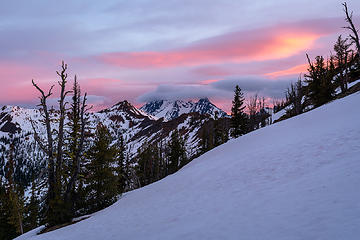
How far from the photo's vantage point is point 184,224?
7391 mm

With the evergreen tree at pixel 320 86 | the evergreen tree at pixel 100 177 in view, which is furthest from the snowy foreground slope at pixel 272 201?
the evergreen tree at pixel 320 86

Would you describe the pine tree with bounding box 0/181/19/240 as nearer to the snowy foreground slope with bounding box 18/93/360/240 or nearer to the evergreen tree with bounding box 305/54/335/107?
the snowy foreground slope with bounding box 18/93/360/240

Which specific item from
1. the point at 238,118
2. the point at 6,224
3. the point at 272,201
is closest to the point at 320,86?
the point at 238,118

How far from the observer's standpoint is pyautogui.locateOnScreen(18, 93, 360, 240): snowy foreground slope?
16.3ft

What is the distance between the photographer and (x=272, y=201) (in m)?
6.86

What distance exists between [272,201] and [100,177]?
1727 centimetres

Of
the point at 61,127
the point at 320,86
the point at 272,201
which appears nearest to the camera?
the point at 272,201

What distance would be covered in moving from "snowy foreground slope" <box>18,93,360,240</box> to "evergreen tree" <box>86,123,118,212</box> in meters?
8.76

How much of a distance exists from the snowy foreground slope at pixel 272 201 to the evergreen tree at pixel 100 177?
28.7ft

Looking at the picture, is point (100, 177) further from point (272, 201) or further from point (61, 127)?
point (272, 201)

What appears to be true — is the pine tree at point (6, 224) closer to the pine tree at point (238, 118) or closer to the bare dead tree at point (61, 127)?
the bare dead tree at point (61, 127)

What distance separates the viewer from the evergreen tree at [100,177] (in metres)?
19.6

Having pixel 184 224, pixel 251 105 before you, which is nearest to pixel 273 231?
pixel 184 224

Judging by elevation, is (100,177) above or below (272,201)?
below
